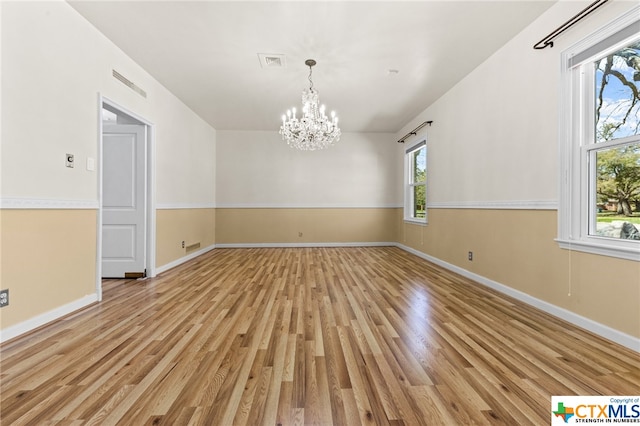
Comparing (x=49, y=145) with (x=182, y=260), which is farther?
(x=182, y=260)

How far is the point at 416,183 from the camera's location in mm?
6020

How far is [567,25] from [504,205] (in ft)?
5.66

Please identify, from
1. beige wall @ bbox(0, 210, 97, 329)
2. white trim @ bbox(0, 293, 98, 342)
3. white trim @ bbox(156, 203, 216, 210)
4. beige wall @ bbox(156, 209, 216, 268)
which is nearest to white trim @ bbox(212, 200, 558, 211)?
white trim @ bbox(156, 203, 216, 210)

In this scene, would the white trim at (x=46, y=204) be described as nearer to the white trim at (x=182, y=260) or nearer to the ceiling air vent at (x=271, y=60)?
the white trim at (x=182, y=260)

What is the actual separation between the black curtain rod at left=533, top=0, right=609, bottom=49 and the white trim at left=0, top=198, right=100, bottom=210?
4615 mm

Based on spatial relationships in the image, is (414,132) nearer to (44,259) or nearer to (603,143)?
(603,143)

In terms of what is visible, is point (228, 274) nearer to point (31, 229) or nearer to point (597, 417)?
point (31, 229)

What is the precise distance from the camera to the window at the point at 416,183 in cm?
561

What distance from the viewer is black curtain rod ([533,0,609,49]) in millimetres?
2093

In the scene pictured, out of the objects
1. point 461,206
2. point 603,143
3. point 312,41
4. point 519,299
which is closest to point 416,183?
point 461,206

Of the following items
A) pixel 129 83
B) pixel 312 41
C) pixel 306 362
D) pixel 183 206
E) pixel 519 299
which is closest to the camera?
pixel 306 362

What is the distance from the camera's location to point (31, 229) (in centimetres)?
222

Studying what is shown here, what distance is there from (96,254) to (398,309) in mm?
3169

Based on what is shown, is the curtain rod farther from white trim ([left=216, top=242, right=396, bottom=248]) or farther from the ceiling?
white trim ([left=216, top=242, right=396, bottom=248])
